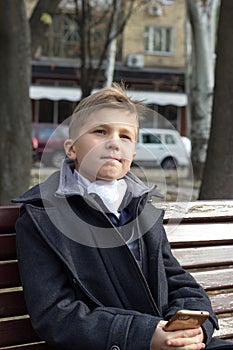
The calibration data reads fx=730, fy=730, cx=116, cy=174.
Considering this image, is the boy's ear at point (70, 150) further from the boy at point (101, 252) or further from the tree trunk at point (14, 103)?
the tree trunk at point (14, 103)

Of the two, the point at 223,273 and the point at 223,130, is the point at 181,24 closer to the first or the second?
the point at 223,130

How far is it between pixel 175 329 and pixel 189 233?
36.7 inches

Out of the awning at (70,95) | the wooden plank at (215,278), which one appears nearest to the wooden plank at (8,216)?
the wooden plank at (215,278)

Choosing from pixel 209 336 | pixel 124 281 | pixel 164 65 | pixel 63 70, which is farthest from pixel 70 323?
pixel 164 65

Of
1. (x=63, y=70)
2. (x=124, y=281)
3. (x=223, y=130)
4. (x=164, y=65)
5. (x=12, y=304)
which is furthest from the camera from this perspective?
(x=164, y=65)

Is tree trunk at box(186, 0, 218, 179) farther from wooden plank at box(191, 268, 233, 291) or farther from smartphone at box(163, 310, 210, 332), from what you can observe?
smartphone at box(163, 310, 210, 332)

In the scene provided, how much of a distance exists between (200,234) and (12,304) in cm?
99

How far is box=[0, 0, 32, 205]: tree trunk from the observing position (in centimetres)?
870

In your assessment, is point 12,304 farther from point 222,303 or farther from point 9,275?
point 222,303

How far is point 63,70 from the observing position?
37.0m

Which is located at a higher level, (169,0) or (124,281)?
(124,281)

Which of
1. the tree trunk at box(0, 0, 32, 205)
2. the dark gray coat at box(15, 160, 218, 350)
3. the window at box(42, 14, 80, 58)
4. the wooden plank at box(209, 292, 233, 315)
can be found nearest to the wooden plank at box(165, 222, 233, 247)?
the wooden plank at box(209, 292, 233, 315)

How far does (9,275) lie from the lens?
8.98 ft

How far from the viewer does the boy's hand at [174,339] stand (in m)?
2.38
